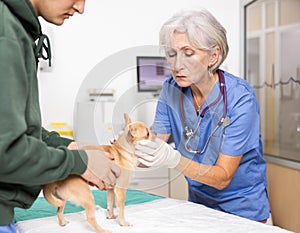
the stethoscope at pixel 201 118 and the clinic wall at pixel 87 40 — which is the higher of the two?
the clinic wall at pixel 87 40

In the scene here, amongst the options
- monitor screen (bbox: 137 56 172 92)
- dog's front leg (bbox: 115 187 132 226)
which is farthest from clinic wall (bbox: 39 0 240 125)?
dog's front leg (bbox: 115 187 132 226)

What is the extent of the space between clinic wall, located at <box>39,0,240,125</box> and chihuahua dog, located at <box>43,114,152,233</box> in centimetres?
202

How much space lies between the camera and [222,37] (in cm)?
137

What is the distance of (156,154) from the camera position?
1.10 m

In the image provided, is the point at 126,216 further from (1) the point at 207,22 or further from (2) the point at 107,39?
(2) the point at 107,39

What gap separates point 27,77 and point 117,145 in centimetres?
33

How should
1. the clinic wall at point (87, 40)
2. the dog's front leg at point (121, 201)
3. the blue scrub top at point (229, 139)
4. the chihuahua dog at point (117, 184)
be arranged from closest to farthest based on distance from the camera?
1. the chihuahua dog at point (117, 184)
2. the dog's front leg at point (121, 201)
3. the blue scrub top at point (229, 139)
4. the clinic wall at point (87, 40)

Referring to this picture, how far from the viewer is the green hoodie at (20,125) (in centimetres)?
69

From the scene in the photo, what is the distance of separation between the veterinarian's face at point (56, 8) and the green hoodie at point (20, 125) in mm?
29

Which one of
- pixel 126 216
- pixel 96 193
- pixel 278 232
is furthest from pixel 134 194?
pixel 278 232

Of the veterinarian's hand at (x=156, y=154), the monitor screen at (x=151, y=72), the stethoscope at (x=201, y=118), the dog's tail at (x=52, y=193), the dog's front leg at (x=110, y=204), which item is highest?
the monitor screen at (x=151, y=72)

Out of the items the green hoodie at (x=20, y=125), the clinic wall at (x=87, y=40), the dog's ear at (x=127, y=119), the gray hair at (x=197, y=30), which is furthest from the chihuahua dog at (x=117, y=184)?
the clinic wall at (x=87, y=40)

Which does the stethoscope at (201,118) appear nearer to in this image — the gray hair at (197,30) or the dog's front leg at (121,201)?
the gray hair at (197,30)

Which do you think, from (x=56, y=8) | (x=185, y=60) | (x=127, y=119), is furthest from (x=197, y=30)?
(x=56, y=8)
